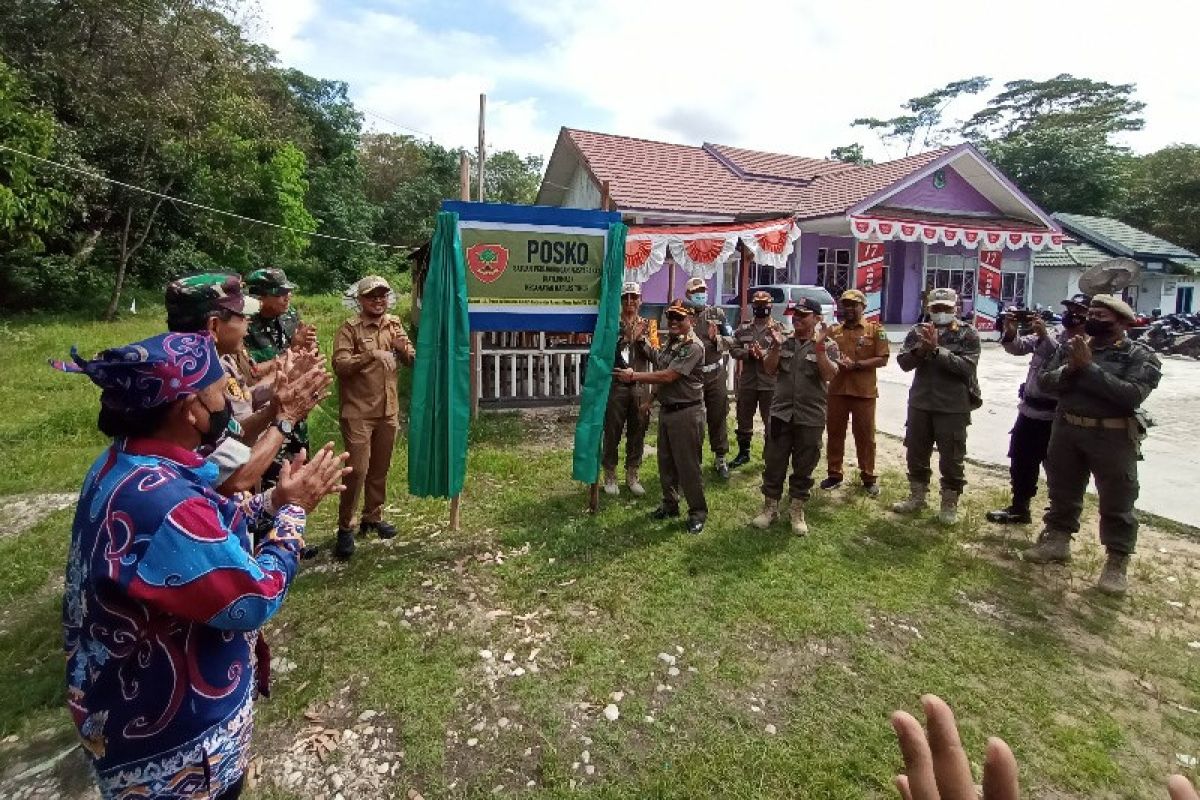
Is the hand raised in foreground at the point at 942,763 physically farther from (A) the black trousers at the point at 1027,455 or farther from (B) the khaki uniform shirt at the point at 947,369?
(A) the black trousers at the point at 1027,455

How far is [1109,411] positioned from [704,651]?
309 centimetres

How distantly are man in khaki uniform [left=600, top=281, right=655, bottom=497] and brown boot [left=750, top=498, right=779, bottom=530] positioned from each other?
1.17 m

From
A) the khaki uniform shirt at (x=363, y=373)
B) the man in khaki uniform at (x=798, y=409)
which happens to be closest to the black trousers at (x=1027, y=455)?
the man in khaki uniform at (x=798, y=409)

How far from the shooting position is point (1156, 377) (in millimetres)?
4273

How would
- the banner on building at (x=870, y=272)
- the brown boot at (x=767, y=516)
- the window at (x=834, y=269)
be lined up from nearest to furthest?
the brown boot at (x=767, y=516) < the banner on building at (x=870, y=272) < the window at (x=834, y=269)

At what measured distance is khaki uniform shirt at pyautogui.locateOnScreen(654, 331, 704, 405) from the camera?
5.18 meters

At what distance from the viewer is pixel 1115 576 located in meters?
4.42

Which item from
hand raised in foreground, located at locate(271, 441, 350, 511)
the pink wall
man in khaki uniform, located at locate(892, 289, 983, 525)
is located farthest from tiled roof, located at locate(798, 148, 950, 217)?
hand raised in foreground, located at locate(271, 441, 350, 511)

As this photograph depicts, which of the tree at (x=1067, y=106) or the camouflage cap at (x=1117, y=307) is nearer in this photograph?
the camouflage cap at (x=1117, y=307)

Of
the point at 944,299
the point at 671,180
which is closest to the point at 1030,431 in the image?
the point at 944,299

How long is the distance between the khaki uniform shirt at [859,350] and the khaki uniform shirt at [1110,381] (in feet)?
5.07

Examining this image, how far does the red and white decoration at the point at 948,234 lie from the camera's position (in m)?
17.3

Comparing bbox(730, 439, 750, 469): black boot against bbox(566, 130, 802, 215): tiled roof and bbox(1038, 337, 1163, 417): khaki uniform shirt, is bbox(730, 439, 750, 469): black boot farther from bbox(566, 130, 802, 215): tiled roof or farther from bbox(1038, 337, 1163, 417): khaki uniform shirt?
bbox(566, 130, 802, 215): tiled roof

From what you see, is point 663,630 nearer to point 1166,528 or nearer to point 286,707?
point 286,707
